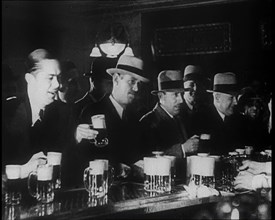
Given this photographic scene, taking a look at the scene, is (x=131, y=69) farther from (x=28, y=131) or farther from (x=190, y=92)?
(x=28, y=131)

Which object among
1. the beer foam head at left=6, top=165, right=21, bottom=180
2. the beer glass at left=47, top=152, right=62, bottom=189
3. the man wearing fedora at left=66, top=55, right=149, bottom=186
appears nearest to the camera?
the beer foam head at left=6, top=165, right=21, bottom=180

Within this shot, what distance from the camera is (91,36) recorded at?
239 cm

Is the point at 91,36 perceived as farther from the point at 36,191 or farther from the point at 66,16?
the point at 36,191

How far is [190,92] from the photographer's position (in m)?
2.81

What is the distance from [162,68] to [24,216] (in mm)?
1232

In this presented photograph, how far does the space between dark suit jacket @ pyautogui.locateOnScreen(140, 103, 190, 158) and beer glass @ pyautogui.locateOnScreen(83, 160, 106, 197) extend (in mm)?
477

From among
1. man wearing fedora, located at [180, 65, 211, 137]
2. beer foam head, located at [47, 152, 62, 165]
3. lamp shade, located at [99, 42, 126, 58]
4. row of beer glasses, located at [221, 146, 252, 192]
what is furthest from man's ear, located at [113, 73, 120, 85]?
row of beer glasses, located at [221, 146, 252, 192]

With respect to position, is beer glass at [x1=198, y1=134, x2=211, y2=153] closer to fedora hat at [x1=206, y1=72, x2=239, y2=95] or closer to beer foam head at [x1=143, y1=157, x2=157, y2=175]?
fedora hat at [x1=206, y1=72, x2=239, y2=95]

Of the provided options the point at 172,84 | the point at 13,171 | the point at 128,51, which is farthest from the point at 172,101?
the point at 13,171

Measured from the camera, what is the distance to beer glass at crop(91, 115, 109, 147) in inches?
94.5

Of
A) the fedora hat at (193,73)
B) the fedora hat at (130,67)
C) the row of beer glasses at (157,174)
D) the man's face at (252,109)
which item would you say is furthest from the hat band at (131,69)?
the man's face at (252,109)

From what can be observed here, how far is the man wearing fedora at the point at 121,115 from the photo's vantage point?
255 cm

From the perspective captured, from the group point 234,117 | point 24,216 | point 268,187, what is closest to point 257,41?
point 234,117

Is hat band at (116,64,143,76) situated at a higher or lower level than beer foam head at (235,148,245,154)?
higher
